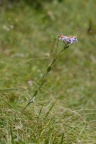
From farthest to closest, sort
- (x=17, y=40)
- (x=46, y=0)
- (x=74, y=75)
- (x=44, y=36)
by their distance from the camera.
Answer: (x=46, y=0), (x=44, y=36), (x=17, y=40), (x=74, y=75)

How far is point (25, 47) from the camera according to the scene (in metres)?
5.57

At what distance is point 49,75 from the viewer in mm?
4859

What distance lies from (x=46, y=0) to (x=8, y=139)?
5.11 m

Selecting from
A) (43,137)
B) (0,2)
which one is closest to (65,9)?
(0,2)

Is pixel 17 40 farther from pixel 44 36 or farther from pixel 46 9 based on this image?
pixel 46 9

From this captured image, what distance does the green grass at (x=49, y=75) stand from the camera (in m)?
2.56

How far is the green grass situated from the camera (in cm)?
256

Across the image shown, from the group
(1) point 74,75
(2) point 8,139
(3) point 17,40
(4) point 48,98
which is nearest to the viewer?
(2) point 8,139

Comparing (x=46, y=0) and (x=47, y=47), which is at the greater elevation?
(x=46, y=0)

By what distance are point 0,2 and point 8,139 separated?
14.4 ft

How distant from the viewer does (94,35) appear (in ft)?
22.0

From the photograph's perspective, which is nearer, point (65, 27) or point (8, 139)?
point (8, 139)

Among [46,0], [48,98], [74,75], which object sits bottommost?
[48,98]

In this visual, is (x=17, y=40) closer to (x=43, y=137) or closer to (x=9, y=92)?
(x=9, y=92)
